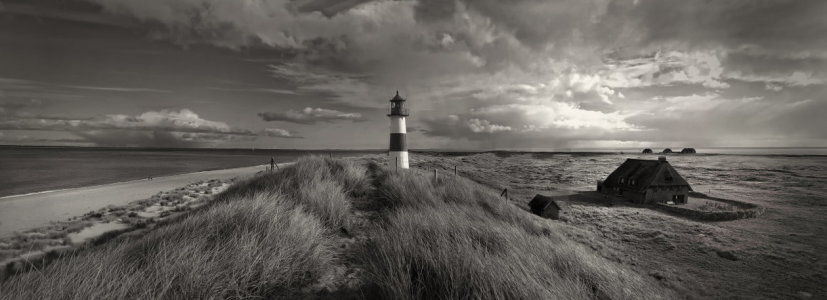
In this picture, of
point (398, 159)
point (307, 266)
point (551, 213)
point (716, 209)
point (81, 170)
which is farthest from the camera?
point (81, 170)

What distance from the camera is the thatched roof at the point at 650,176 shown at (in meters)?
24.0

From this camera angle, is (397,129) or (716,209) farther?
(397,129)

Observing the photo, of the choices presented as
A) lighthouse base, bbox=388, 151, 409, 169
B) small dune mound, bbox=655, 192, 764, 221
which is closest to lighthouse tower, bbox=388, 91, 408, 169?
lighthouse base, bbox=388, 151, 409, 169

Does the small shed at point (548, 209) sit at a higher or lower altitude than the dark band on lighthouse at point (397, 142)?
lower

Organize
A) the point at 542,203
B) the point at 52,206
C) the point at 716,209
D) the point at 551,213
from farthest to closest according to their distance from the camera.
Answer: the point at 716,209 → the point at 52,206 → the point at 542,203 → the point at 551,213

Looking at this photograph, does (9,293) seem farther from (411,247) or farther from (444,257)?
(444,257)

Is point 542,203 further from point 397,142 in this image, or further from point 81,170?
point 81,170

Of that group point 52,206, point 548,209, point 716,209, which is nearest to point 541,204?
point 548,209

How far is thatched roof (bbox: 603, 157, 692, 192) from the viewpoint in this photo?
24031 mm

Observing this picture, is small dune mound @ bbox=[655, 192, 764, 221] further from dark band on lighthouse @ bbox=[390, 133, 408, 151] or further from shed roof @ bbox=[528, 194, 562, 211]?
dark band on lighthouse @ bbox=[390, 133, 408, 151]

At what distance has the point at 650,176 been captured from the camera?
2414 cm

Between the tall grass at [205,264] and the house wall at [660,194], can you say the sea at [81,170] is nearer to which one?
the tall grass at [205,264]

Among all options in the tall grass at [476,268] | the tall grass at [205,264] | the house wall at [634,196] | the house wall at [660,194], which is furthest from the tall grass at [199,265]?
the house wall at [660,194]

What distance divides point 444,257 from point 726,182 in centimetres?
5300
